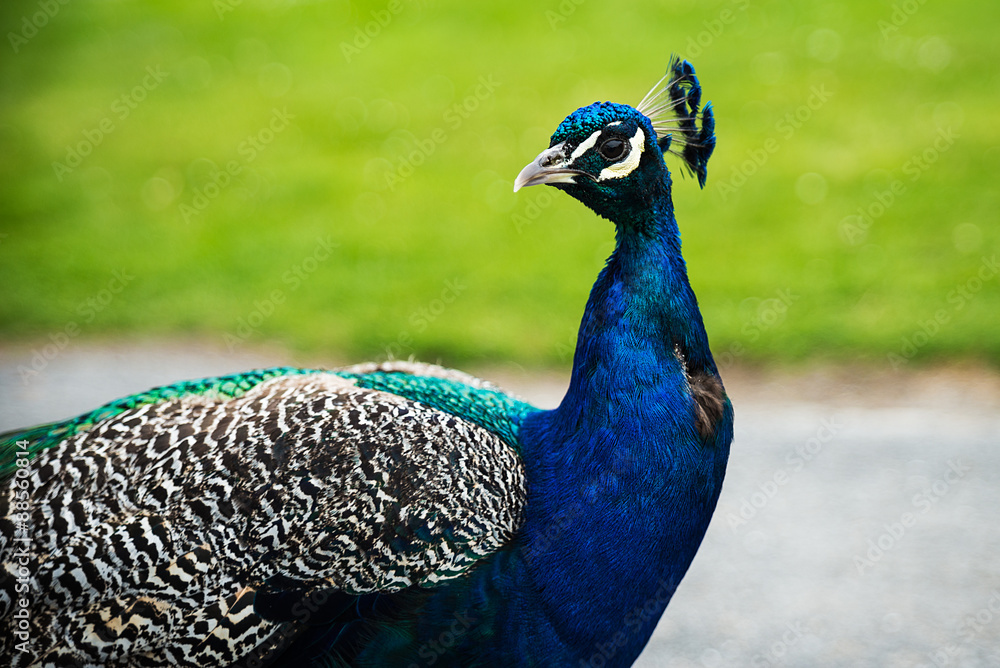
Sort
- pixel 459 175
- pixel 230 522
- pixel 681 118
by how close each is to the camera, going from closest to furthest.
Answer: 1. pixel 230 522
2. pixel 681 118
3. pixel 459 175

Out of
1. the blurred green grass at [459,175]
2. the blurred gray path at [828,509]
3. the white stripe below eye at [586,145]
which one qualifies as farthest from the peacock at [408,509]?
the blurred green grass at [459,175]

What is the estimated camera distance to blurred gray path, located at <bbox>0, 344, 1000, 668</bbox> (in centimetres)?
322

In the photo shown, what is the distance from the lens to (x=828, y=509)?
3.93 meters

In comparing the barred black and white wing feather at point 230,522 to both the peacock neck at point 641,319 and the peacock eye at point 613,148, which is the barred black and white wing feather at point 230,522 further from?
the peacock eye at point 613,148

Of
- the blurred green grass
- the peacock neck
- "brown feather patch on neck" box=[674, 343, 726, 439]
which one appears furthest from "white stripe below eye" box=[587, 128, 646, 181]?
the blurred green grass

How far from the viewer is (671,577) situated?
95.9 inches

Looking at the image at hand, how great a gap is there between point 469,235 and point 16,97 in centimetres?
483

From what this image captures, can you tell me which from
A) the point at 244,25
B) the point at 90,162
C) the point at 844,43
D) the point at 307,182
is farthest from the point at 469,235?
the point at 244,25

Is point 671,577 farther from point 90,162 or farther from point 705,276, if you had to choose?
point 90,162

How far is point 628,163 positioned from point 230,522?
3.91ft

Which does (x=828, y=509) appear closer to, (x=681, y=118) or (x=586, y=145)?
(x=681, y=118)

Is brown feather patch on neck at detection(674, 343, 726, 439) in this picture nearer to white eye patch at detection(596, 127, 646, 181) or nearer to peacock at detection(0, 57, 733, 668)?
peacock at detection(0, 57, 733, 668)

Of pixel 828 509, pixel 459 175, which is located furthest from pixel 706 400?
pixel 459 175

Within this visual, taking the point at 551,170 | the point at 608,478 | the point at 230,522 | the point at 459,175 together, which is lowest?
the point at 230,522
